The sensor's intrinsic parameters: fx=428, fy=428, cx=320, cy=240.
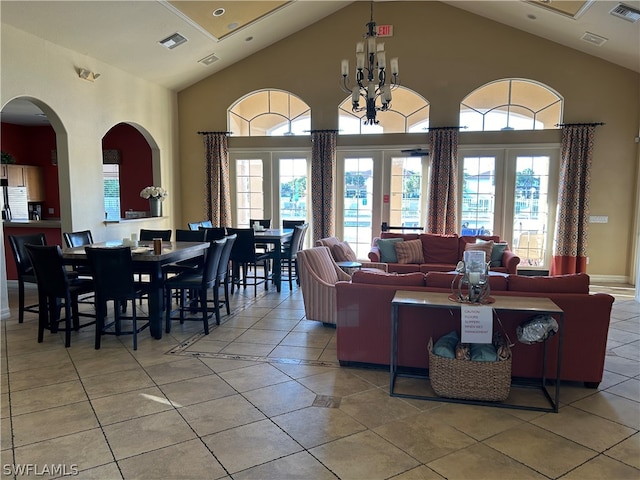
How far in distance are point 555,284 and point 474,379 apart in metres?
0.99

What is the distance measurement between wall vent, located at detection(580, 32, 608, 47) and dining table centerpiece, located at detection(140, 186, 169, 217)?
7.00m

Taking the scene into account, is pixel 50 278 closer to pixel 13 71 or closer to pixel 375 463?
pixel 13 71

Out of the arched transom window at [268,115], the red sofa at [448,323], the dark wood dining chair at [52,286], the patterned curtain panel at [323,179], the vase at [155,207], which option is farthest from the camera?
the arched transom window at [268,115]

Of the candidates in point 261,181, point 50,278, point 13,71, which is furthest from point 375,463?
point 261,181

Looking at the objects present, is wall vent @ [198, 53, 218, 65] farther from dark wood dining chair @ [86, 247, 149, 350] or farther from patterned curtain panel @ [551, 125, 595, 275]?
patterned curtain panel @ [551, 125, 595, 275]

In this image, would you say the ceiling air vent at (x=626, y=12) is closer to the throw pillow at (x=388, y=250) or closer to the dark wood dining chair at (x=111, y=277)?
the throw pillow at (x=388, y=250)

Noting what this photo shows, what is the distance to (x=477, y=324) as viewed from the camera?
9.30 feet

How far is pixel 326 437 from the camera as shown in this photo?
257 centimetres

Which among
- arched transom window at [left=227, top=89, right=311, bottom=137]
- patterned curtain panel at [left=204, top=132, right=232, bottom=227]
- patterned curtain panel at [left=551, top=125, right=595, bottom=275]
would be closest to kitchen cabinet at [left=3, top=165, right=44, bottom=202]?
patterned curtain panel at [left=204, top=132, right=232, bottom=227]

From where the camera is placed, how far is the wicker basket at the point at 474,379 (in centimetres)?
297

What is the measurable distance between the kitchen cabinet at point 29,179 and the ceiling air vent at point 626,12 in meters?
10.5

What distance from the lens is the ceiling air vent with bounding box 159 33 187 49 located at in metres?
6.03

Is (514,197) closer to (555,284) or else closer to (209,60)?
(555,284)

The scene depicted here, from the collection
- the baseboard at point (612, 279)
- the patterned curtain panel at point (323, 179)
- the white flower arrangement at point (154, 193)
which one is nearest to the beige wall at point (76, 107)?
the white flower arrangement at point (154, 193)
